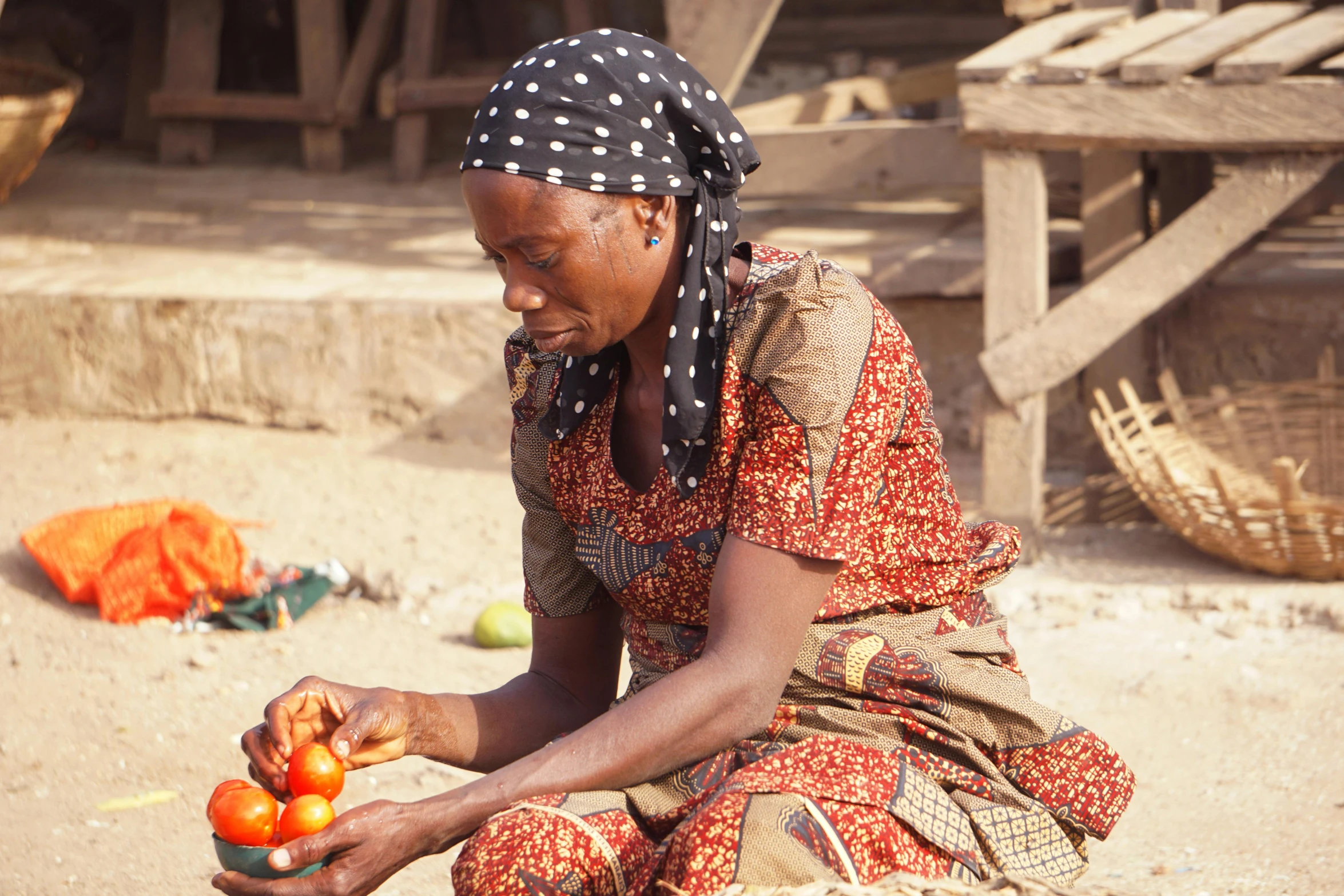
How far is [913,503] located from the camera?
1898mm

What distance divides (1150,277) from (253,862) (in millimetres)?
3350

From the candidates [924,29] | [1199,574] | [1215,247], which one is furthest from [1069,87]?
[924,29]

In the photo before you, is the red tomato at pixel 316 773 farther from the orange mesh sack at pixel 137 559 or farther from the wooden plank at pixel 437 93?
the wooden plank at pixel 437 93

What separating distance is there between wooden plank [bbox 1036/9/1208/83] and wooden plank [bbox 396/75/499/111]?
14.5ft

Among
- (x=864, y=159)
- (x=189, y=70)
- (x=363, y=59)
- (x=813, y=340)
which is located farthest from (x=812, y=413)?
(x=189, y=70)

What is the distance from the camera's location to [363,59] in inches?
332

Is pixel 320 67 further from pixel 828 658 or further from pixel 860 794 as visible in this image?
pixel 860 794

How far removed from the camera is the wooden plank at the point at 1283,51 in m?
3.86

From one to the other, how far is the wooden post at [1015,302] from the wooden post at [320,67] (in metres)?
5.34

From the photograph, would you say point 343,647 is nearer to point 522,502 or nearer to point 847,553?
point 522,502

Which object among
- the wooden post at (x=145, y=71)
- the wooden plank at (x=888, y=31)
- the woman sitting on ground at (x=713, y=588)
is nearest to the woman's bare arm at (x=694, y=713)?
the woman sitting on ground at (x=713, y=588)

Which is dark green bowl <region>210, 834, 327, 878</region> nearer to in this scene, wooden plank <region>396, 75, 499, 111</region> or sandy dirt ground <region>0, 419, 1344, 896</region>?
sandy dirt ground <region>0, 419, 1344, 896</region>

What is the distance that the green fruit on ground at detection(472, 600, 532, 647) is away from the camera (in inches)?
158

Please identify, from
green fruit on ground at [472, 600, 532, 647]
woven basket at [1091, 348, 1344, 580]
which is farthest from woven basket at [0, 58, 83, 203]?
woven basket at [1091, 348, 1344, 580]
